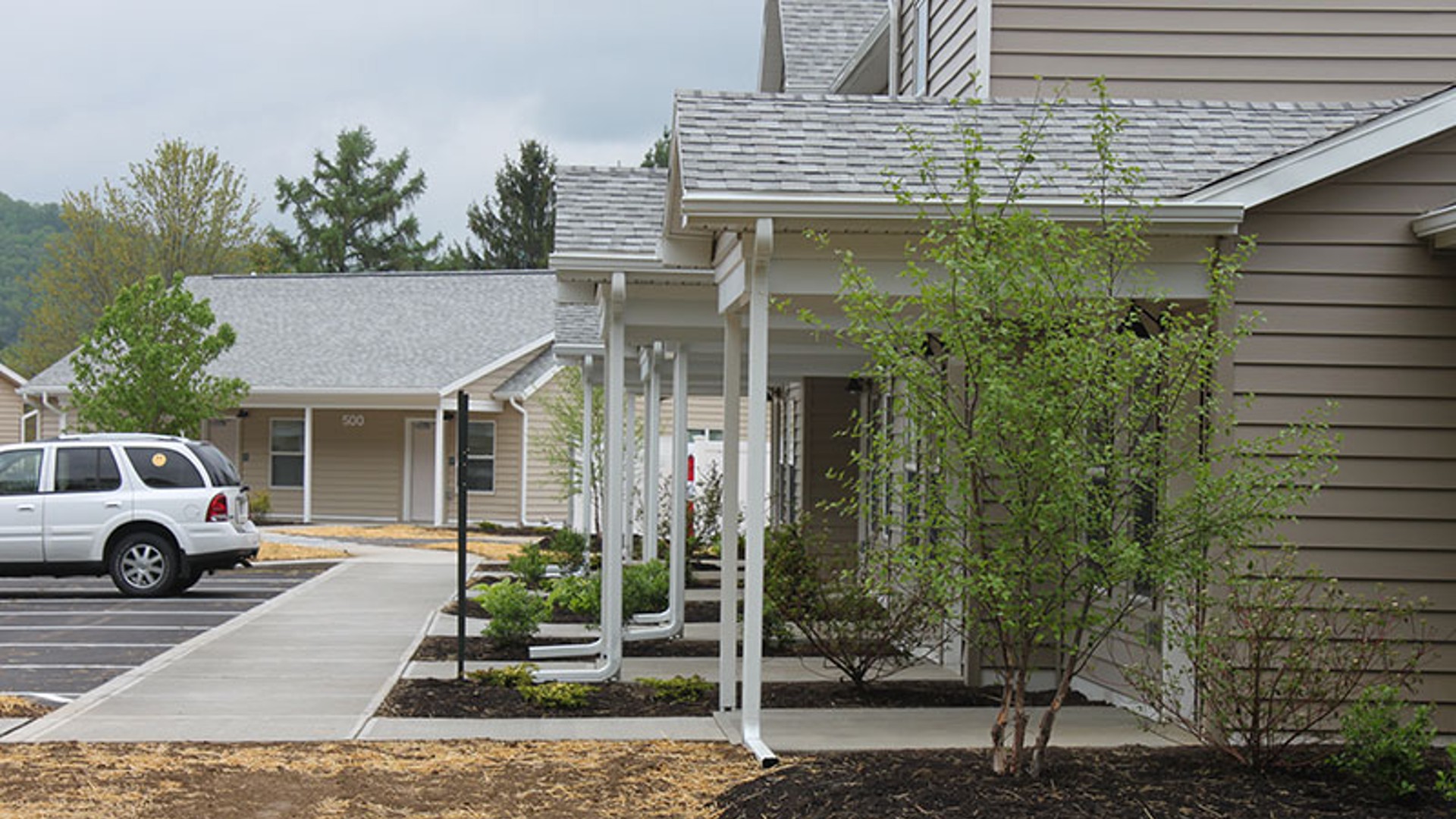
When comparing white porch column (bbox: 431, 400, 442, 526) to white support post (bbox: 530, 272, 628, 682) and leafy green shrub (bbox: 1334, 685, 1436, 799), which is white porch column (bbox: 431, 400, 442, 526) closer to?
white support post (bbox: 530, 272, 628, 682)

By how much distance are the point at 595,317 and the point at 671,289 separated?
25.6 ft

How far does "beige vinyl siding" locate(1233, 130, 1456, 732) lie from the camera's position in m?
9.21

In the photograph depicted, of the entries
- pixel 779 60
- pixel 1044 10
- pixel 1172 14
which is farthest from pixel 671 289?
pixel 779 60

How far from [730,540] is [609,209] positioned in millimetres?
3270

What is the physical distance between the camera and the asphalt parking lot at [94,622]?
481 inches

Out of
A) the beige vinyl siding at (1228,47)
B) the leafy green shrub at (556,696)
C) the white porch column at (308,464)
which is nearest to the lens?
the leafy green shrub at (556,696)

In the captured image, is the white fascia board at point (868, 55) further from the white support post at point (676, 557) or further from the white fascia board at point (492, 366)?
the white fascia board at point (492, 366)

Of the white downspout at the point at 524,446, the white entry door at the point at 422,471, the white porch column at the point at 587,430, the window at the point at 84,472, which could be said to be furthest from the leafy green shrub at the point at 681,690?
the white entry door at the point at 422,471

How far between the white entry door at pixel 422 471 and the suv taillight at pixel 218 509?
15.6m

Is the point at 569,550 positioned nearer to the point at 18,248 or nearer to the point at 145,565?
the point at 145,565

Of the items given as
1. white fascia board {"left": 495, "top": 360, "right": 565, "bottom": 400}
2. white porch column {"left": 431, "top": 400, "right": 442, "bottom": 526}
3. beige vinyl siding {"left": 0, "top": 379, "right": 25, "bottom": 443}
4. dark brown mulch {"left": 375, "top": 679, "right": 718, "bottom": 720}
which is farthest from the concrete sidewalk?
beige vinyl siding {"left": 0, "top": 379, "right": 25, "bottom": 443}

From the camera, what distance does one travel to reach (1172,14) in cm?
1331

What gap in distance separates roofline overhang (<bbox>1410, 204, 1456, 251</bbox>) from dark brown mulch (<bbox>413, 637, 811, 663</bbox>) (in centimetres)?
591

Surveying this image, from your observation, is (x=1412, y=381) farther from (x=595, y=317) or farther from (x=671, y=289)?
(x=595, y=317)
